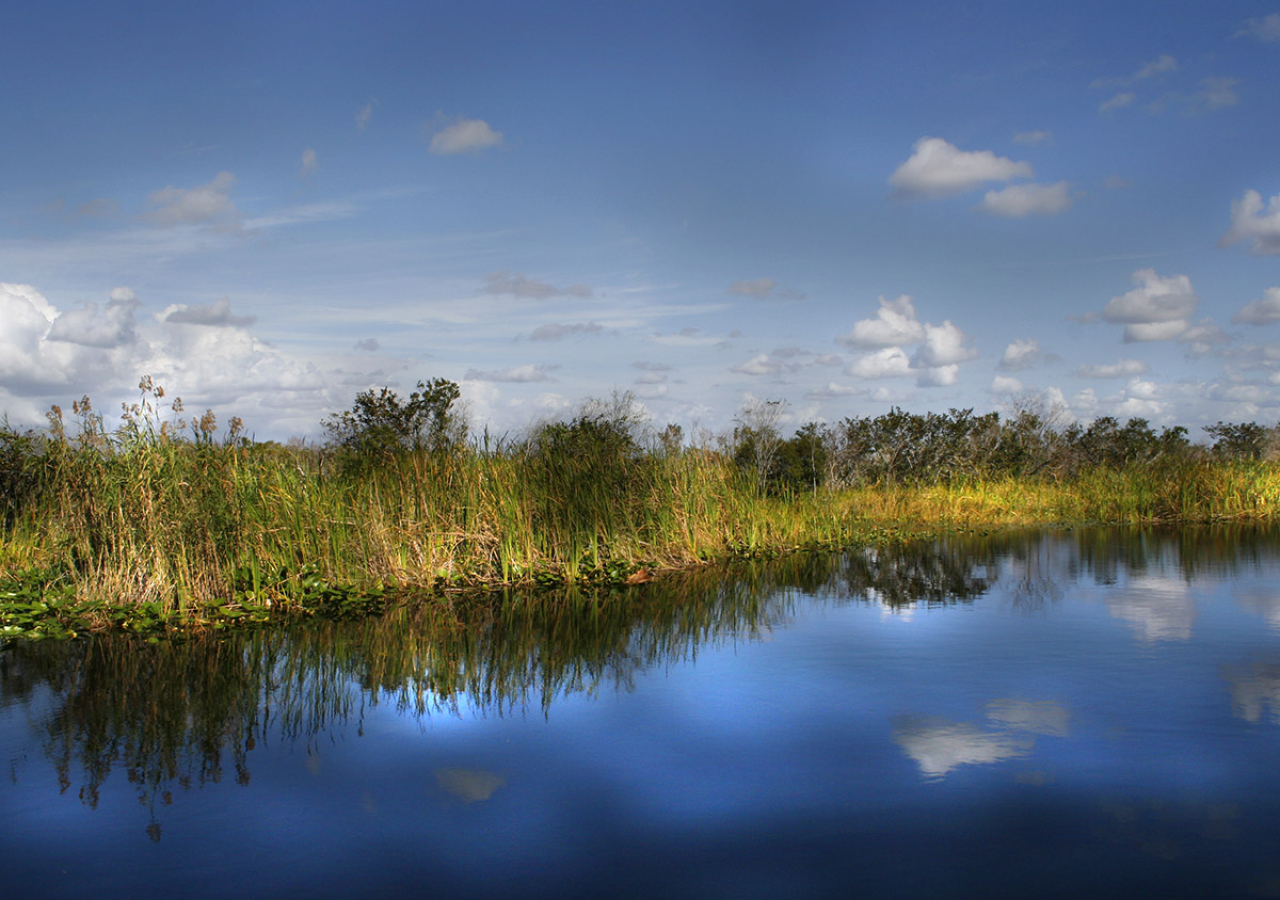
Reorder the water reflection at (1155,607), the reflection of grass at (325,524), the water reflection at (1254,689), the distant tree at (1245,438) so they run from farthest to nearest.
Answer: the distant tree at (1245,438) → the reflection of grass at (325,524) → the water reflection at (1155,607) → the water reflection at (1254,689)

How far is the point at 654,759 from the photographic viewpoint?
4.56 meters

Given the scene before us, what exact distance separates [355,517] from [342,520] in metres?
0.22

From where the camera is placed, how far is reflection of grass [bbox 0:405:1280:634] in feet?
26.8

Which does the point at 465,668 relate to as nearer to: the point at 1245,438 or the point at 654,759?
the point at 654,759

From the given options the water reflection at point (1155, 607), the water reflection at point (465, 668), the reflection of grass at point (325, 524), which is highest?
the reflection of grass at point (325, 524)

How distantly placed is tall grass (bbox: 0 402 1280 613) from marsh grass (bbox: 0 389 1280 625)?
0.06 ft

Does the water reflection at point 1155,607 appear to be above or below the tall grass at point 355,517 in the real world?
below

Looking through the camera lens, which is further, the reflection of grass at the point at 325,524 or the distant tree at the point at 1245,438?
the distant tree at the point at 1245,438

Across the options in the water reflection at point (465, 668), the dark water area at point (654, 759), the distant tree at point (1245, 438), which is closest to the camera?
the dark water area at point (654, 759)

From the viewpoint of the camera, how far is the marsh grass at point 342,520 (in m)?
8.19

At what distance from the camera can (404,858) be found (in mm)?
3518

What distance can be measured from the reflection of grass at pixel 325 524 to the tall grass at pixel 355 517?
0.06 feet

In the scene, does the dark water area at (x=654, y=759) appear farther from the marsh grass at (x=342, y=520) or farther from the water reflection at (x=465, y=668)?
the marsh grass at (x=342, y=520)

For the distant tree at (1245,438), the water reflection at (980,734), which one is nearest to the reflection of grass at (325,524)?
the water reflection at (980,734)
